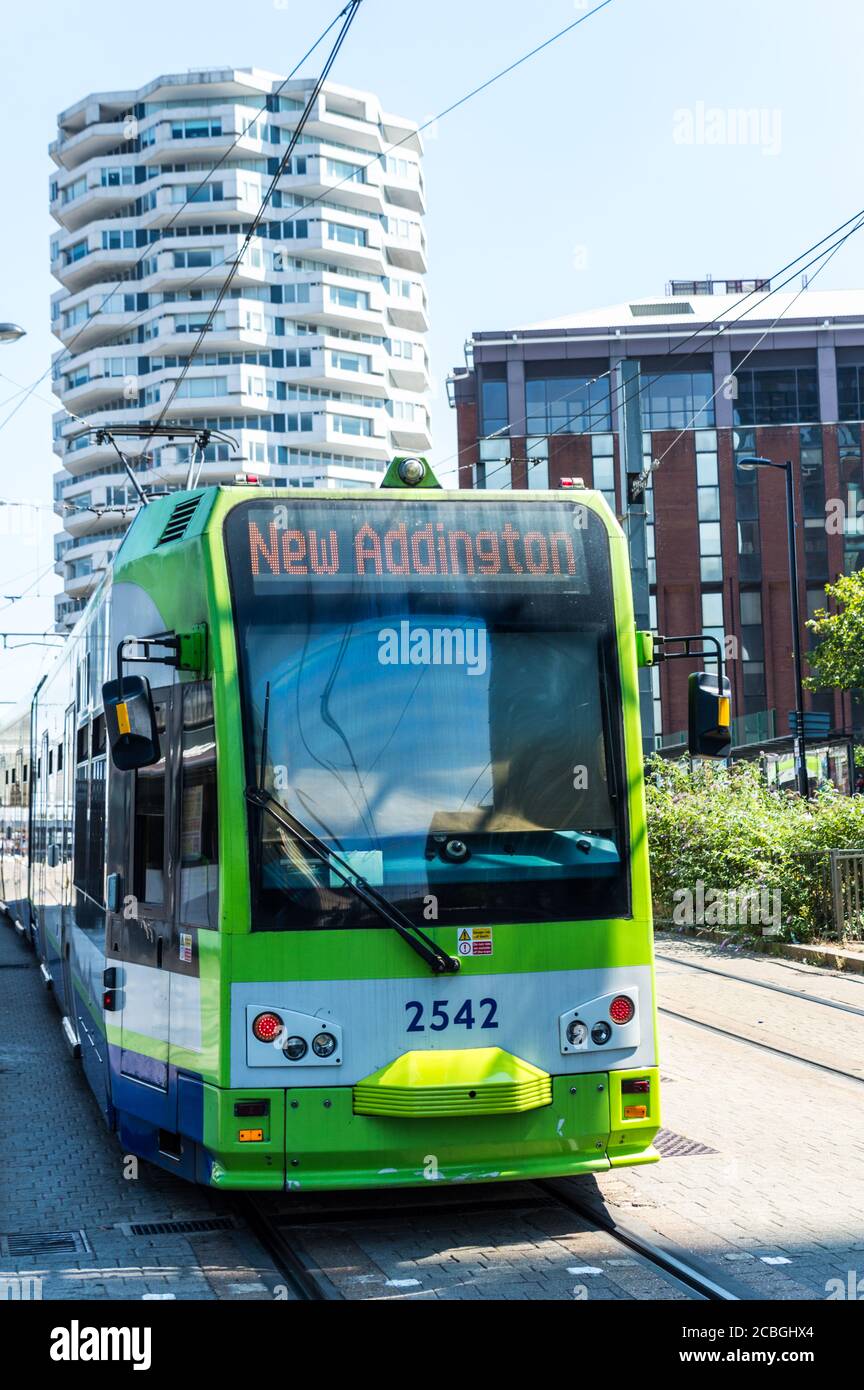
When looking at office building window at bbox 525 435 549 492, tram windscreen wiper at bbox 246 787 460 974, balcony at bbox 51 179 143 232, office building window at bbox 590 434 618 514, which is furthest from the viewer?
balcony at bbox 51 179 143 232

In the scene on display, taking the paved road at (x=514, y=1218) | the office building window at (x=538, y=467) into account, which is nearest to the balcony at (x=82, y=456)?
the office building window at (x=538, y=467)

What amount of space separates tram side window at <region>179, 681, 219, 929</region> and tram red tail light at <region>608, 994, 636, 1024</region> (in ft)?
5.94

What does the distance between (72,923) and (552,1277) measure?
20.0ft

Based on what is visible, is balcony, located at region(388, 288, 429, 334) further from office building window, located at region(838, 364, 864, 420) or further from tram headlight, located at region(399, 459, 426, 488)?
tram headlight, located at region(399, 459, 426, 488)

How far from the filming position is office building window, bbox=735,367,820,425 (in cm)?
7550

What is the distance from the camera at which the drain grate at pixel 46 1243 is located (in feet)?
23.2

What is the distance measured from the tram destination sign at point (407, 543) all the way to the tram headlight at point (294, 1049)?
199 centimetres

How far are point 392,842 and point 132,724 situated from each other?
130cm

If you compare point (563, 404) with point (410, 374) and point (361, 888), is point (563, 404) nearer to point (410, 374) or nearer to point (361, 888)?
point (410, 374)

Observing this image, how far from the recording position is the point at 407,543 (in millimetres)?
7480

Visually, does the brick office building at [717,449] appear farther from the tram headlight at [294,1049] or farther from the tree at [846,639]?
the tram headlight at [294,1049]

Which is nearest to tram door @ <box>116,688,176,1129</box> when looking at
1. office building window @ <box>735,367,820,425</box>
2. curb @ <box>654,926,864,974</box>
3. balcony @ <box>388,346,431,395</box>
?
curb @ <box>654,926,864,974</box>

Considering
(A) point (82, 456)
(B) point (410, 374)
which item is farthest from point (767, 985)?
(B) point (410, 374)

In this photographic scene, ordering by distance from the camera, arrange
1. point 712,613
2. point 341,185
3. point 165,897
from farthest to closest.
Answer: point 341,185, point 712,613, point 165,897
